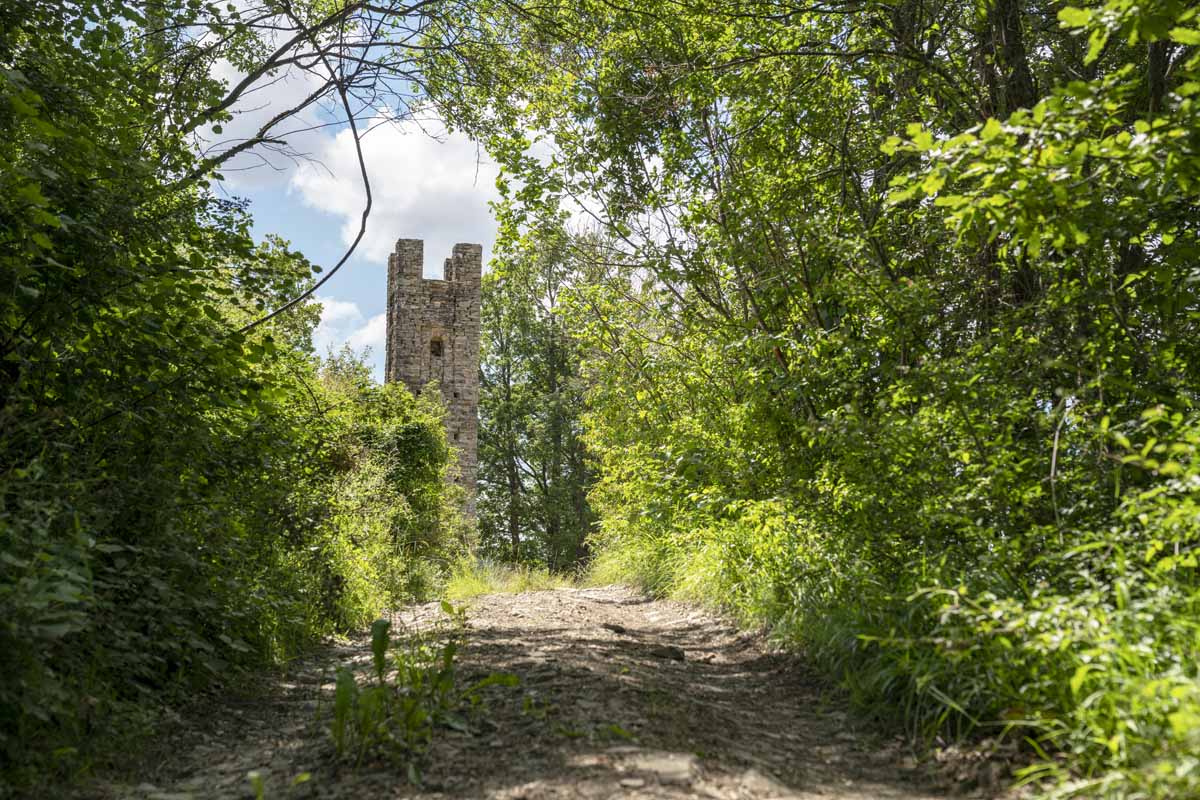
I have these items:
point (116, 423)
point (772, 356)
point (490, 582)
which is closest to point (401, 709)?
point (116, 423)

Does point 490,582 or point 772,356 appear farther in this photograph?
point 490,582

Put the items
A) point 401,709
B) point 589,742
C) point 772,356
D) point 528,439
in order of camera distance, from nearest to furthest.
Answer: point 589,742, point 401,709, point 772,356, point 528,439

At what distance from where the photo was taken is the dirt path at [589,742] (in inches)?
109

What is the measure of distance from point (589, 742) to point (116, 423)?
2.75m

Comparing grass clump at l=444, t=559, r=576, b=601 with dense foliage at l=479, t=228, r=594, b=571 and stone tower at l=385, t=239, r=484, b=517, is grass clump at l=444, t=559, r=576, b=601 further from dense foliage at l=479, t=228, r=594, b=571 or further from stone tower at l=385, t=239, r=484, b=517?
dense foliage at l=479, t=228, r=594, b=571

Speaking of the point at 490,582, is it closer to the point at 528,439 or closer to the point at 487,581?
the point at 487,581

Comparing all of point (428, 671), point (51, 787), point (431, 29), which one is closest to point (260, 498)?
point (428, 671)

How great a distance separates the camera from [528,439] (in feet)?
100

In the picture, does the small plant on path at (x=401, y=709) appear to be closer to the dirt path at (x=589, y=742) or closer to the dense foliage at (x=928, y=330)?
the dirt path at (x=589, y=742)

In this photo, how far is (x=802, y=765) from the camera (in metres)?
3.10

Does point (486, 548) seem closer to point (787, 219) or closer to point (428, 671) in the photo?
point (787, 219)

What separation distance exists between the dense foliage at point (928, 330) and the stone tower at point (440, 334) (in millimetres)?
12503

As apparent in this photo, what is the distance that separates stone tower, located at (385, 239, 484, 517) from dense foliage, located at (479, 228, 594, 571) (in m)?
5.42

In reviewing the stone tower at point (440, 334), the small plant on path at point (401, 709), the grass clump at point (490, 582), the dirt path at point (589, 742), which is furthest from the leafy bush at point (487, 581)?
the stone tower at point (440, 334)
